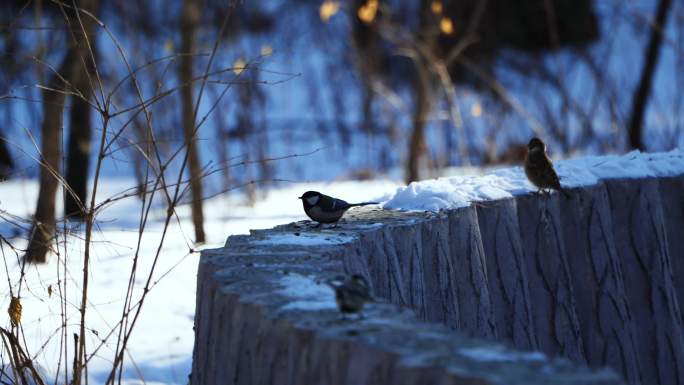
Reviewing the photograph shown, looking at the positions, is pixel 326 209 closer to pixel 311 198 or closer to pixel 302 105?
pixel 311 198

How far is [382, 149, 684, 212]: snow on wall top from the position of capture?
4648 mm

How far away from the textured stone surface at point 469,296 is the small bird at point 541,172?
10 centimetres

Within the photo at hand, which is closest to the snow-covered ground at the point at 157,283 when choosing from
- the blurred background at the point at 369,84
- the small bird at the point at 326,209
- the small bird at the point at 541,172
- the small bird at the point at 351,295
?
the small bird at the point at 541,172

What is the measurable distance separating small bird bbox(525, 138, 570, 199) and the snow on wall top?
9 centimetres

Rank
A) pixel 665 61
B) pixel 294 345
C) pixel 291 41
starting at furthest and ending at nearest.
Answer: pixel 665 61 → pixel 291 41 → pixel 294 345

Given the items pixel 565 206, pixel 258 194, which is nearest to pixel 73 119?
pixel 258 194

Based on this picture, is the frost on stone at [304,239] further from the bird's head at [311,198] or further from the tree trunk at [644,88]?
the tree trunk at [644,88]

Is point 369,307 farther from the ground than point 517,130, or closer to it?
closer to it

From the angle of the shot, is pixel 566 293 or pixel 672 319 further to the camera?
pixel 672 319

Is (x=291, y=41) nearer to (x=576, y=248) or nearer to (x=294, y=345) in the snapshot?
(x=576, y=248)

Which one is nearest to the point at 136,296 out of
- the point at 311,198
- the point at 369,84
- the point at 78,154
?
the point at 311,198

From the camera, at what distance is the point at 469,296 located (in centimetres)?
429

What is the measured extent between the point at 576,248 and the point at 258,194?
602 centimetres

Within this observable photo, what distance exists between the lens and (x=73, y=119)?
32.0 ft
